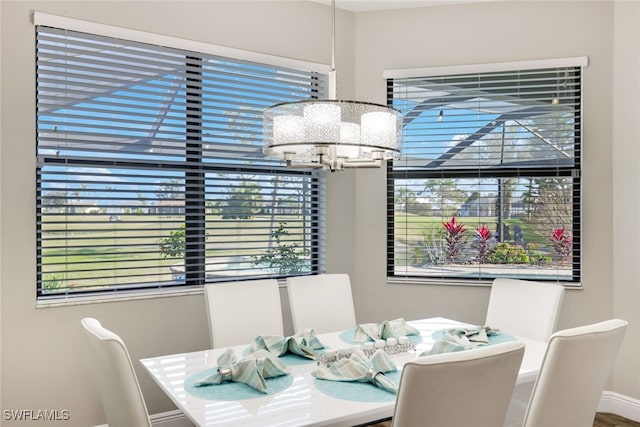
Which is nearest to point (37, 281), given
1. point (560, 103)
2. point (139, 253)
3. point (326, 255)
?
point (139, 253)

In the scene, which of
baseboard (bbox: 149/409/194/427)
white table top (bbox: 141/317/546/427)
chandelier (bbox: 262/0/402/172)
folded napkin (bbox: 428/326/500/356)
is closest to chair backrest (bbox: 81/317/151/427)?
white table top (bbox: 141/317/546/427)

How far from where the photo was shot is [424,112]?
146 inches

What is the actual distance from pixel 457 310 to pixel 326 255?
3.32 feet

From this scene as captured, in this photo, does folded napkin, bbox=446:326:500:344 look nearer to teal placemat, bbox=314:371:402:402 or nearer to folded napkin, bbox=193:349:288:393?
teal placemat, bbox=314:371:402:402

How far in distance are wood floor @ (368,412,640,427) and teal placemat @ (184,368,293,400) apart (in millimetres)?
1468

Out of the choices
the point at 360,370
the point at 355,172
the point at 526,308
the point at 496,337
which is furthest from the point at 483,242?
the point at 360,370

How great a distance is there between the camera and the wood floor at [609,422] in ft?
10.3

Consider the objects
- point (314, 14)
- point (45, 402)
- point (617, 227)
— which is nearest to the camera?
point (45, 402)

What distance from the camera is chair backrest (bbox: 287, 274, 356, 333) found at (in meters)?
2.88

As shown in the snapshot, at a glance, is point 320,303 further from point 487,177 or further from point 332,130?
point 487,177

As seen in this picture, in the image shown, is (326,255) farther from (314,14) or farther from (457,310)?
(314,14)

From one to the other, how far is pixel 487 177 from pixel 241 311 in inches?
78.7

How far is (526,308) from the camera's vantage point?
2760mm

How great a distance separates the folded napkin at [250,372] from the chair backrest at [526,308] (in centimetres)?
145
